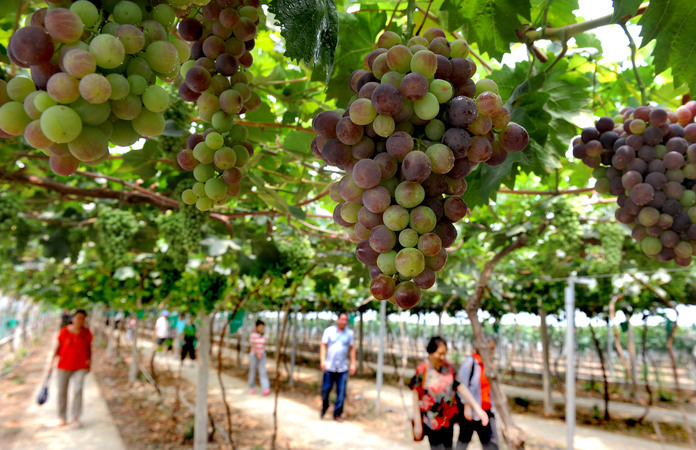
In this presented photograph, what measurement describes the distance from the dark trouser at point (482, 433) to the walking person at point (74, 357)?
5.75 meters

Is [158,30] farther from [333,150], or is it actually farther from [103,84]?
[333,150]

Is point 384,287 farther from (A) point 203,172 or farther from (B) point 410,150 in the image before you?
(A) point 203,172

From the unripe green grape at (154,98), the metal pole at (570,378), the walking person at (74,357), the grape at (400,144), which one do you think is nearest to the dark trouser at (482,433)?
the metal pole at (570,378)

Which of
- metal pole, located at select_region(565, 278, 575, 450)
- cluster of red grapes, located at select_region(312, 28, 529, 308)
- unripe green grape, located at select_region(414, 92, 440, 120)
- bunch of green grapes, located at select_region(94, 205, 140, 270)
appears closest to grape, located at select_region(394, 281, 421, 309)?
cluster of red grapes, located at select_region(312, 28, 529, 308)

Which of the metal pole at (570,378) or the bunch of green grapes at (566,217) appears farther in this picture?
the metal pole at (570,378)

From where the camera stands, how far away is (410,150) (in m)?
0.75

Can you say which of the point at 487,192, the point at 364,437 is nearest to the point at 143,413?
the point at 364,437

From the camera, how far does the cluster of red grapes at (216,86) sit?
887mm

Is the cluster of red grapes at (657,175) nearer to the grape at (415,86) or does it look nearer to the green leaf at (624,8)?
the green leaf at (624,8)

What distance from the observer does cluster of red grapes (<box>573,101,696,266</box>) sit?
1.39 m

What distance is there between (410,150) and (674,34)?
894mm

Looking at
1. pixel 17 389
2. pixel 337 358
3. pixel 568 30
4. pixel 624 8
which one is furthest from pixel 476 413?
pixel 17 389

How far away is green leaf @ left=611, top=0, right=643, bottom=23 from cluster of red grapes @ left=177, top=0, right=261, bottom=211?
0.83m

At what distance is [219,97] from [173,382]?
13.6 metres
